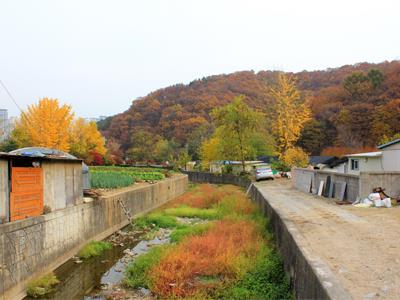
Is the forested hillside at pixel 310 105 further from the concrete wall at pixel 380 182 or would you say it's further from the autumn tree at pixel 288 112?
the concrete wall at pixel 380 182

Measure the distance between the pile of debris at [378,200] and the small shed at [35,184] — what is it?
10669 millimetres

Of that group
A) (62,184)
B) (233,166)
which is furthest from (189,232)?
(233,166)

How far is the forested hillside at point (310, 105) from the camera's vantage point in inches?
2111

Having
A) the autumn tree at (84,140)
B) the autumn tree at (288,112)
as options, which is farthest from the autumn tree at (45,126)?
the autumn tree at (288,112)

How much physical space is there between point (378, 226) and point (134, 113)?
93672 millimetres

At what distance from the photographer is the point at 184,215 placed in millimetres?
22969

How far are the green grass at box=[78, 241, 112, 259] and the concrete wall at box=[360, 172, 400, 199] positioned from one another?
32.7 feet

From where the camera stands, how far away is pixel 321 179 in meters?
21.4

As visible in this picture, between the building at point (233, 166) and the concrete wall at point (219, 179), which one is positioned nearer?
the concrete wall at point (219, 179)

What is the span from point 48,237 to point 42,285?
178cm

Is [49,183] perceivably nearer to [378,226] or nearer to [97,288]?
[97,288]

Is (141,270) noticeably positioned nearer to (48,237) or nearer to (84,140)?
(48,237)

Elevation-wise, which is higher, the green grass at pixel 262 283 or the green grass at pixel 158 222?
the green grass at pixel 262 283

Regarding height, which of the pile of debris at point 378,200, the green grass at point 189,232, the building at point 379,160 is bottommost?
the green grass at point 189,232
